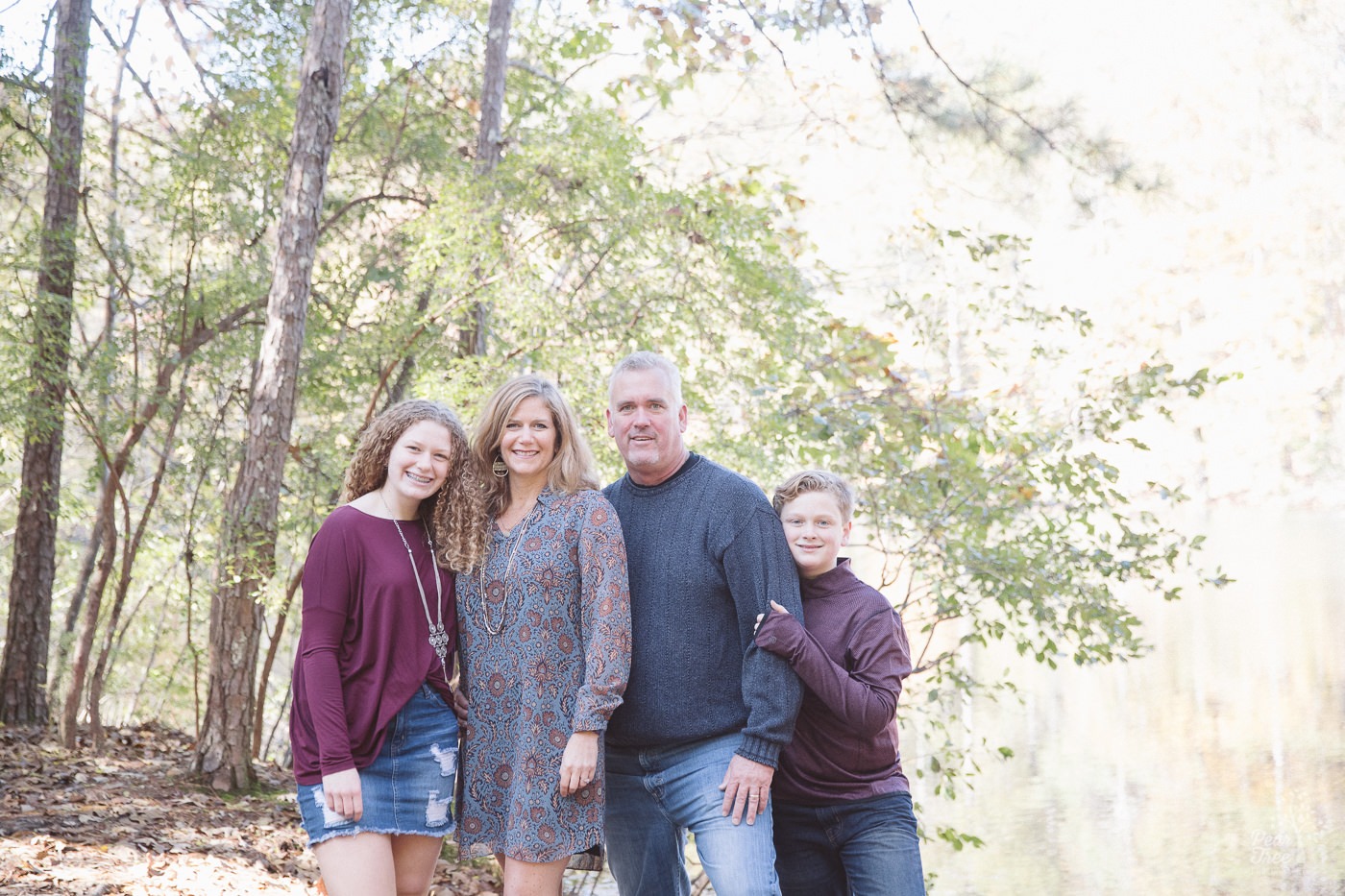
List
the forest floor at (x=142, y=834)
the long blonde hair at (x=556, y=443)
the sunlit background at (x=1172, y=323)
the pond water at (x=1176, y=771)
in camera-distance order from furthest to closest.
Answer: the sunlit background at (x=1172, y=323), the pond water at (x=1176, y=771), the forest floor at (x=142, y=834), the long blonde hair at (x=556, y=443)

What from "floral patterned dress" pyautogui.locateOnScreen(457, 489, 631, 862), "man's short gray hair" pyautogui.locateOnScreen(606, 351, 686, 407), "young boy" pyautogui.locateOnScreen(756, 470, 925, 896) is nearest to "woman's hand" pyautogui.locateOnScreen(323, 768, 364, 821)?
"floral patterned dress" pyautogui.locateOnScreen(457, 489, 631, 862)

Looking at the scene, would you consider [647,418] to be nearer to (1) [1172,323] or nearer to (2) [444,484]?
(2) [444,484]

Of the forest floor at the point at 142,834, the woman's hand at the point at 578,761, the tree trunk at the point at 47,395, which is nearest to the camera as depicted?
the woman's hand at the point at 578,761

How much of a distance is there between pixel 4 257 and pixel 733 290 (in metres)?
4.47

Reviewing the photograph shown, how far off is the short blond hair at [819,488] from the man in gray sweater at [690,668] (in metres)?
0.14

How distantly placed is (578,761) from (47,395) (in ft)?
18.4

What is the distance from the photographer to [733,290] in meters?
6.50

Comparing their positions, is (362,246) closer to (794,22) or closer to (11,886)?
(794,22)

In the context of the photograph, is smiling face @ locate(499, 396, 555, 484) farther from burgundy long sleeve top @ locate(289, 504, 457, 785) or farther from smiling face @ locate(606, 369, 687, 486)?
burgundy long sleeve top @ locate(289, 504, 457, 785)

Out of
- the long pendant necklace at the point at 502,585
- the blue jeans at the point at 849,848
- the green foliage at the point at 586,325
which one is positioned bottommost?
the blue jeans at the point at 849,848

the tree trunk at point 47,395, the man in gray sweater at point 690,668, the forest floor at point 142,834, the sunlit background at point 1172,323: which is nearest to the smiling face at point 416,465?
the man in gray sweater at point 690,668

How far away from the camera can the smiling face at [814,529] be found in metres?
2.71

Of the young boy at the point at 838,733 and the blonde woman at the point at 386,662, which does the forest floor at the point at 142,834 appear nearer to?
the blonde woman at the point at 386,662

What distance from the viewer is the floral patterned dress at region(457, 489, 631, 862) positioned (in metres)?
2.49
